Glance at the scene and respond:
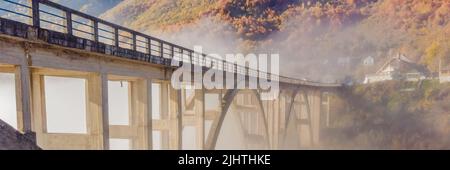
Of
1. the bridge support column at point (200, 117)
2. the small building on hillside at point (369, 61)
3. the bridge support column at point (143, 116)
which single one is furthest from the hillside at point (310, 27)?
the bridge support column at point (143, 116)

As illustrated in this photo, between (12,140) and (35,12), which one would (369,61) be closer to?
(35,12)

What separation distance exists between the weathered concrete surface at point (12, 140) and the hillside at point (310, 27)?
65.3 meters

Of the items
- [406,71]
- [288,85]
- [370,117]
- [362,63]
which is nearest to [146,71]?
[288,85]

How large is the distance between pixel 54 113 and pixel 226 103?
36.1ft

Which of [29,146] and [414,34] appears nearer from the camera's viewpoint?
[29,146]

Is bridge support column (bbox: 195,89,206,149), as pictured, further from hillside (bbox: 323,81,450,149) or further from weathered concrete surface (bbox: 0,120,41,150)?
hillside (bbox: 323,81,450,149)

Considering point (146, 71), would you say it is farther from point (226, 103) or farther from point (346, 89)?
point (346, 89)

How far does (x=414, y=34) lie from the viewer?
63.9 meters

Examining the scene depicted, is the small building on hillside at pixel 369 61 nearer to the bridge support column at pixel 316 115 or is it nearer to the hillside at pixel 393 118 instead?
the hillside at pixel 393 118

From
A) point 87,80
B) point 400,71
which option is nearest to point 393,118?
point 400,71

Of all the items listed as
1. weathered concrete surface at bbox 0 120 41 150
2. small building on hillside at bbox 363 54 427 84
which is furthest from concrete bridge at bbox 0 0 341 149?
small building on hillside at bbox 363 54 427 84

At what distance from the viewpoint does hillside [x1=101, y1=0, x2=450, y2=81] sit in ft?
211

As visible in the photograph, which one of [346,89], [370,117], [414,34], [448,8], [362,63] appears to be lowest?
[370,117]

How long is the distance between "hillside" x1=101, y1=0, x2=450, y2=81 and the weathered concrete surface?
65334 mm
